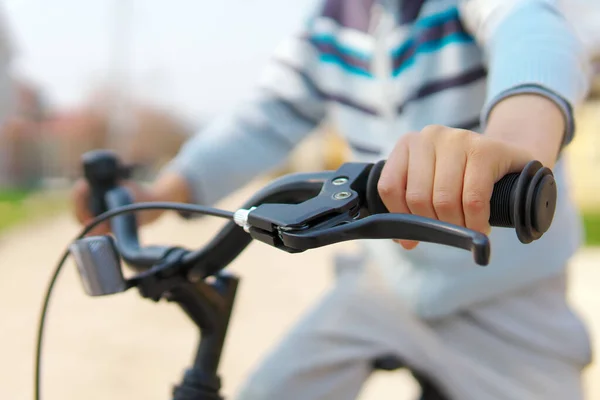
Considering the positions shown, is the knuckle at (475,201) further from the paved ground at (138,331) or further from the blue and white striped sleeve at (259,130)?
the paved ground at (138,331)

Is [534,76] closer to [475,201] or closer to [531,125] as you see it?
[531,125]

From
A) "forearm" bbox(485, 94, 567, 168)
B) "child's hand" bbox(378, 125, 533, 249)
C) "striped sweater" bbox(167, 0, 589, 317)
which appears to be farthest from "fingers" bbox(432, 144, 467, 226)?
"striped sweater" bbox(167, 0, 589, 317)

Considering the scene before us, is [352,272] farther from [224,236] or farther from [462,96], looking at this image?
[224,236]

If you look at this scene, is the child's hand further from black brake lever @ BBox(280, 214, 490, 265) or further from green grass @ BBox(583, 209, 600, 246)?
green grass @ BBox(583, 209, 600, 246)

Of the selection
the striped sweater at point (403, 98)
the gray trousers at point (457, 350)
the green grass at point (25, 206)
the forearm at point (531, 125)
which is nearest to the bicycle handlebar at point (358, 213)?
the forearm at point (531, 125)

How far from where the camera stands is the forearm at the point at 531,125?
61 cm

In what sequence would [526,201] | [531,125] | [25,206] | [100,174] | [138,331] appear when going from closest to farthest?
[526,201], [531,125], [100,174], [138,331], [25,206]

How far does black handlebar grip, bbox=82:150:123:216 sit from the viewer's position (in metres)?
0.92

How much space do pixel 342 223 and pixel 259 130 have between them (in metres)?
0.69

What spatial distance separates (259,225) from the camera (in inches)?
19.9

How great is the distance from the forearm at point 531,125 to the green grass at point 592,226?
16.3 feet

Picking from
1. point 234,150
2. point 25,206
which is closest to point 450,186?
point 234,150

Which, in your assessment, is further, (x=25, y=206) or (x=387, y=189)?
(x=25, y=206)

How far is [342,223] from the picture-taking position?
0.49 metres
